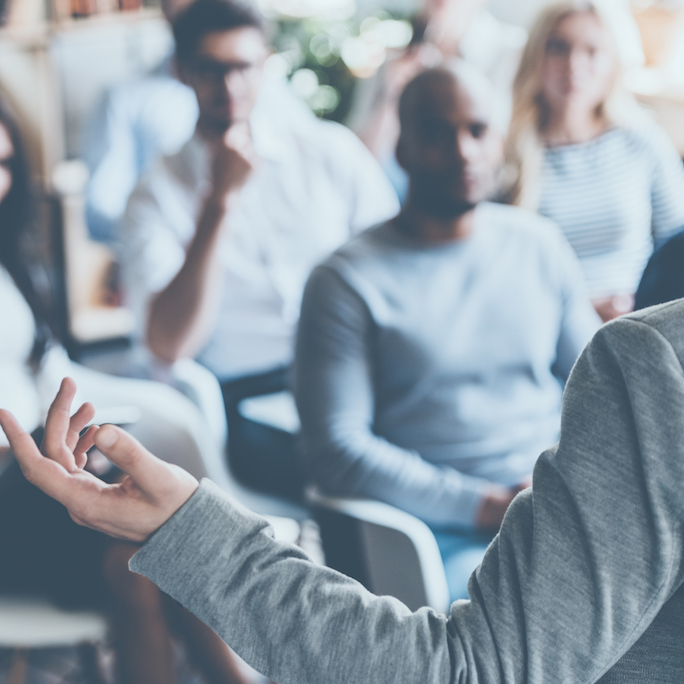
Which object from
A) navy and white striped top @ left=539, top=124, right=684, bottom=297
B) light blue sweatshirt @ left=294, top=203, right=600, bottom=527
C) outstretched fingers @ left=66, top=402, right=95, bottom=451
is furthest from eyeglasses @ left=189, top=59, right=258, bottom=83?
outstretched fingers @ left=66, top=402, right=95, bottom=451

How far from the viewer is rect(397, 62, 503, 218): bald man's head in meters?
1.21

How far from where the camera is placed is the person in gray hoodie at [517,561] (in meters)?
0.41

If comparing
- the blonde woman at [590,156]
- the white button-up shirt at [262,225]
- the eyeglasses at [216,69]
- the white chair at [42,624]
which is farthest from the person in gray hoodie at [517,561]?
the blonde woman at [590,156]

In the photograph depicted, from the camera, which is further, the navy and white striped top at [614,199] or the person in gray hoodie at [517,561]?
the navy and white striped top at [614,199]

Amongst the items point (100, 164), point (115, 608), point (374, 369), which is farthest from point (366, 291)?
point (100, 164)

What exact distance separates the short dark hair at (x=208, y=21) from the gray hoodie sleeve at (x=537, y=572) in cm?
128

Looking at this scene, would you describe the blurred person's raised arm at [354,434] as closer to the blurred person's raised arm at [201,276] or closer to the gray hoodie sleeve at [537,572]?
the blurred person's raised arm at [201,276]

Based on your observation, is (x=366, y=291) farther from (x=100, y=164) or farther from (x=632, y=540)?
(x=100, y=164)

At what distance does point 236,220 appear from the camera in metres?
1.67

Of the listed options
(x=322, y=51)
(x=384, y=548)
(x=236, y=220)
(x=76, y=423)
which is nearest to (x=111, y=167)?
(x=236, y=220)

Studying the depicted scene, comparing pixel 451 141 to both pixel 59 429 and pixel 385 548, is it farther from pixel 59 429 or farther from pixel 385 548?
pixel 59 429

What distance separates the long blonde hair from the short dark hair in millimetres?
649

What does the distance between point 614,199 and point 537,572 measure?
4.86ft

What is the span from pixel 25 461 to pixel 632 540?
0.35 m
